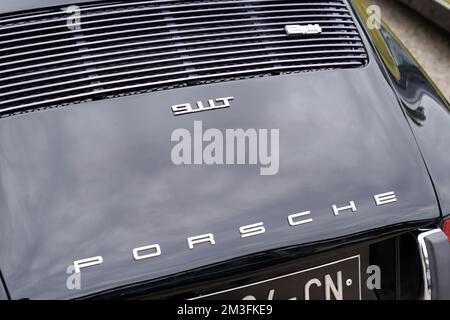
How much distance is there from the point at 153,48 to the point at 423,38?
310 centimetres

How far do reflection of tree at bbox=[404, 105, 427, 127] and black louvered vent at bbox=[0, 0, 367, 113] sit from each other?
25cm

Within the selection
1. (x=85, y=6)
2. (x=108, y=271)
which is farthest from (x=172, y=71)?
(x=108, y=271)

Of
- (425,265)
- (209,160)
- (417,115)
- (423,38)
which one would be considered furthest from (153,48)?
(423,38)

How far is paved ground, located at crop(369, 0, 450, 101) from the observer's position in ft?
16.6

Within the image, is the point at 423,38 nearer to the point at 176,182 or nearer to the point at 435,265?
the point at 435,265

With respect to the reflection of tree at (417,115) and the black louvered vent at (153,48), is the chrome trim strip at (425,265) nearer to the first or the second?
the reflection of tree at (417,115)

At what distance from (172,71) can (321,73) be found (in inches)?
20.1

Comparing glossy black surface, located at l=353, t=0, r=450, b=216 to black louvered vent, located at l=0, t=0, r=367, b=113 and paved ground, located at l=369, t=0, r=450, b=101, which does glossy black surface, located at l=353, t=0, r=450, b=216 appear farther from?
paved ground, located at l=369, t=0, r=450, b=101

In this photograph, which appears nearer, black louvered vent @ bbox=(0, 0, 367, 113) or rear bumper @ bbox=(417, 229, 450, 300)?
rear bumper @ bbox=(417, 229, 450, 300)

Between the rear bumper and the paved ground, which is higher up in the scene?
the paved ground

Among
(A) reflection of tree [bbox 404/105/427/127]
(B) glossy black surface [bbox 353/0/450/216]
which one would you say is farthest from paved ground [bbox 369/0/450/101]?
(A) reflection of tree [bbox 404/105/427/127]

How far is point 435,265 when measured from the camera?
239cm

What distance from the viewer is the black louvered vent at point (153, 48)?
2.56 metres

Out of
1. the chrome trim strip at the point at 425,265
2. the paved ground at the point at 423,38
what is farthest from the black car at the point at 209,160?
the paved ground at the point at 423,38
